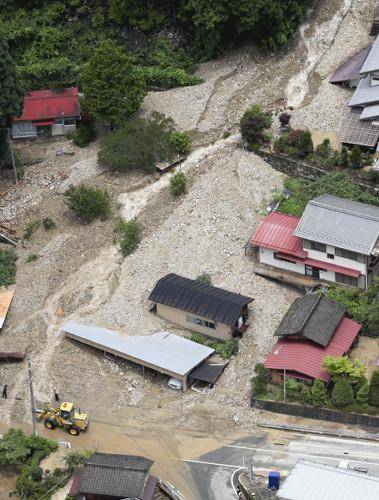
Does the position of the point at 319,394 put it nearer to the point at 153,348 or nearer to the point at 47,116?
the point at 153,348

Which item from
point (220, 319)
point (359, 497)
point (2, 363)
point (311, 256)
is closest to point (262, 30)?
point (311, 256)

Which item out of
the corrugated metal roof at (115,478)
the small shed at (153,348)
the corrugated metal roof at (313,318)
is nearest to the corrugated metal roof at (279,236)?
the corrugated metal roof at (313,318)

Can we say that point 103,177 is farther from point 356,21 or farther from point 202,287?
point 356,21

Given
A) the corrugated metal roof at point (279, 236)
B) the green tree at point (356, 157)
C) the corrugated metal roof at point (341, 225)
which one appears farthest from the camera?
the green tree at point (356, 157)

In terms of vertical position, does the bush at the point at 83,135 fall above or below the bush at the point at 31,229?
above

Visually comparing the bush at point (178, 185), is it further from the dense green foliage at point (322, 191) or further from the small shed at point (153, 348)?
the small shed at point (153, 348)

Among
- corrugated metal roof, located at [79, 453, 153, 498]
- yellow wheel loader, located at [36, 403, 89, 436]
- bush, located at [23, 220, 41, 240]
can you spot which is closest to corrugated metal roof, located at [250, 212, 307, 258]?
bush, located at [23, 220, 41, 240]

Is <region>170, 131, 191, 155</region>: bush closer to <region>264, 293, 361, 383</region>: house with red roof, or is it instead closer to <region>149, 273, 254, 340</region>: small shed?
<region>149, 273, 254, 340</region>: small shed
